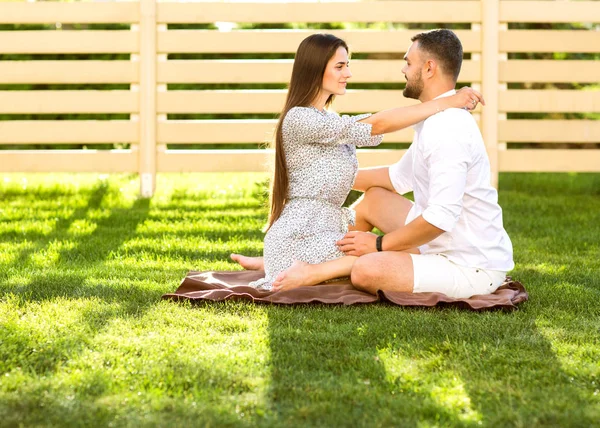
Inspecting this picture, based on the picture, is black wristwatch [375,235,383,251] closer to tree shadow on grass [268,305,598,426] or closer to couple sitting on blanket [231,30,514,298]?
couple sitting on blanket [231,30,514,298]

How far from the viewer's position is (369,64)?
622 centimetres

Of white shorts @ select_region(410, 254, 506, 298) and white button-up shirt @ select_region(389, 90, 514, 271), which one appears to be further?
white shorts @ select_region(410, 254, 506, 298)

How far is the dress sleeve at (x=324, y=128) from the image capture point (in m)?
3.17

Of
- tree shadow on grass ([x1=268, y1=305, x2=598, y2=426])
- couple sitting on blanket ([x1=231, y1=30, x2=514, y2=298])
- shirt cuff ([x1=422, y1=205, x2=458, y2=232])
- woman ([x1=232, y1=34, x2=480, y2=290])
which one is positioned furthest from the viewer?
woman ([x1=232, y1=34, x2=480, y2=290])

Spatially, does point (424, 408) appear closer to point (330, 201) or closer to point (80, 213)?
point (330, 201)

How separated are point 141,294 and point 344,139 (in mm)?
932

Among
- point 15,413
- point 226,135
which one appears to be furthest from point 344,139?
point 226,135

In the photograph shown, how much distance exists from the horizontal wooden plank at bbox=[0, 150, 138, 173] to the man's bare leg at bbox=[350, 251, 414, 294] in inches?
136

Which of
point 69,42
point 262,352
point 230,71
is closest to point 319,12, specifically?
point 230,71

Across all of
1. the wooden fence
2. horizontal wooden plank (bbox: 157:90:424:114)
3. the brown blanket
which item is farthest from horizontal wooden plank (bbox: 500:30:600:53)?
the brown blanket

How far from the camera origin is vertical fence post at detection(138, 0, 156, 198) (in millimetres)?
6105

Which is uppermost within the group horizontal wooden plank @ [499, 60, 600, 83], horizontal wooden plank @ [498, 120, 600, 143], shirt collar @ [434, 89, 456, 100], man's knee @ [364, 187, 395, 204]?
horizontal wooden plank @ [499, 60, 600, 83]

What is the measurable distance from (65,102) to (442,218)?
4025mm

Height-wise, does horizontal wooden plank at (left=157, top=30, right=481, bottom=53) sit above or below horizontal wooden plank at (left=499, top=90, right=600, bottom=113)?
above
